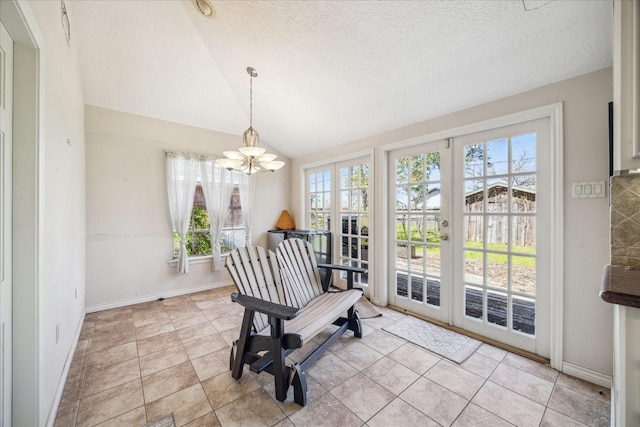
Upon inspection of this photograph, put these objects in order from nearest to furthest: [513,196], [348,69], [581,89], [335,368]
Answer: [581,89], [335,368], [513,196], [348,69]

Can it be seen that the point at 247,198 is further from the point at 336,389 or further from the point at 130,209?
the point at 336,389

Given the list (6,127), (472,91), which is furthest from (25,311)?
(472,91)

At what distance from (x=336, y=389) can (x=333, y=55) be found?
8.90 feet

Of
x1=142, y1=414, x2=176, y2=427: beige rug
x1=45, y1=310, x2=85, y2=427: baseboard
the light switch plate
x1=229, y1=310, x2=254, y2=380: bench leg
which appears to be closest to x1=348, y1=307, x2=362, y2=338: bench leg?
x1=229, y1=310, x2=254, y2=380: bench leg

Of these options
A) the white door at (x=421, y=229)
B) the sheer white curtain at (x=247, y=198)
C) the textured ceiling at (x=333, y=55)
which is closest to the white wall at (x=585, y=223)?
the textured ceiling at (x=333, y=55)

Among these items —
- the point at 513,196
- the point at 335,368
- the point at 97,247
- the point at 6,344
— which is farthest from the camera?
the point at 97,247

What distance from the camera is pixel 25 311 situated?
3.97 feet

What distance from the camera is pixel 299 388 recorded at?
62.4 inches

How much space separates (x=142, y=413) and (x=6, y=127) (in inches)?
67.9

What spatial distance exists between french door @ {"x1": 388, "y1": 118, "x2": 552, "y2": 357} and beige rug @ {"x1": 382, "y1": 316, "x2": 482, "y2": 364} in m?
0.17

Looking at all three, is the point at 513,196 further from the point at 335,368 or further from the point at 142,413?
the point at 142,413

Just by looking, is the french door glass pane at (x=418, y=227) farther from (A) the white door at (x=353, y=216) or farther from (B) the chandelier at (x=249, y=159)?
(B) the chandelier at (x=249, y=159)

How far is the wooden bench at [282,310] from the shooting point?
1.60m

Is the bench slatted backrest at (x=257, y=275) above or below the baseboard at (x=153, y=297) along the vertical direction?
above
